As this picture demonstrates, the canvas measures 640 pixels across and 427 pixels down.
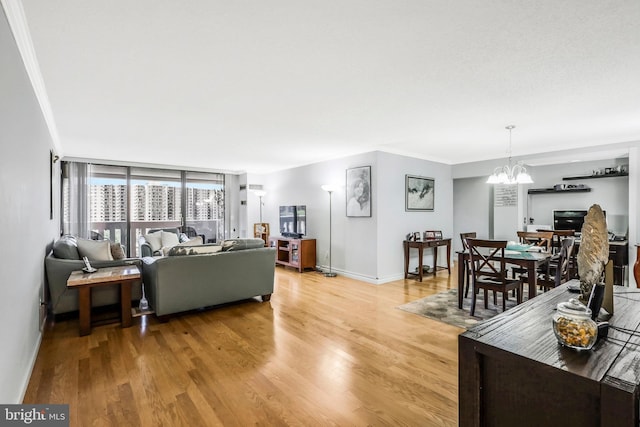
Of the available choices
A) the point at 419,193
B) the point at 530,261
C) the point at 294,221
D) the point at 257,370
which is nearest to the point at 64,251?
the point at 257,370

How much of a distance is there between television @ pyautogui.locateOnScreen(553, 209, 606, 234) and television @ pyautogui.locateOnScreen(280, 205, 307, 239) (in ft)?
16.6

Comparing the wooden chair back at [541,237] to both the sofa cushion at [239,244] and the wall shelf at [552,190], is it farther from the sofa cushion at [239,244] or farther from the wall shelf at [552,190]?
the sofa cushion at [239,244]

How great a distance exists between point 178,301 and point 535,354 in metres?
3.44

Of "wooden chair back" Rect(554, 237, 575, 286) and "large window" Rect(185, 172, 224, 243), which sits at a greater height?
"large window" Rect(185, 172, 224, 243)

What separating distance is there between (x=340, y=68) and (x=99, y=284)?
3148mm

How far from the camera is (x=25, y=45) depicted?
6.47 ft

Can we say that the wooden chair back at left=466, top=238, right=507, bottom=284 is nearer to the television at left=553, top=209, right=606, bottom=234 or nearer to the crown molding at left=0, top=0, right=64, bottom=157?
the television at left=553, top=209, right=606, bottom=234

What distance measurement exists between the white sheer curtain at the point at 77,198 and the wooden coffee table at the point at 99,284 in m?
3.79

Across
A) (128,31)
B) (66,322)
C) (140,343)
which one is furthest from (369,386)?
(66,322)

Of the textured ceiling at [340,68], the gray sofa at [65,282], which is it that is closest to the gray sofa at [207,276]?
the gray sofa at [65,282]

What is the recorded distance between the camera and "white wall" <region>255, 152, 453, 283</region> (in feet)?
17.1

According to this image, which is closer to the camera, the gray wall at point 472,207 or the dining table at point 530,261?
the dining table at point 530,261

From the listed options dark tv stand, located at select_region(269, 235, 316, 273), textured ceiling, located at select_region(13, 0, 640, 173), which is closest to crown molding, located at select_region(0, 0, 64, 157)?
textured ceiling, located at select_region(13, 0, 640, 173)

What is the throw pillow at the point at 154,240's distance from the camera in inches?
230
